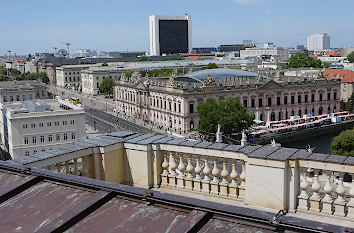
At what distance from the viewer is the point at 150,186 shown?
11602 millimetres

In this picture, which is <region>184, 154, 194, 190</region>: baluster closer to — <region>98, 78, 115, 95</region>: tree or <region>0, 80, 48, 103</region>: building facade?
<region>0, 80, 48, 103</region>: building facade

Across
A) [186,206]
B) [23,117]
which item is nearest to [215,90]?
[23,117]

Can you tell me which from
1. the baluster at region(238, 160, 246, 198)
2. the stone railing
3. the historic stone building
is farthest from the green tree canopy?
the baluster at region(238, 160, 246, 198)

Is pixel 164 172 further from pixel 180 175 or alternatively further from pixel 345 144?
pixel 345 144

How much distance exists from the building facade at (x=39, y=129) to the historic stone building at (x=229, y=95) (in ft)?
84.6

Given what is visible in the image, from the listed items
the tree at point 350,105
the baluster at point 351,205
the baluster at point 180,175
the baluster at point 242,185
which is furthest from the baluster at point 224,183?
the tree at point 350,105

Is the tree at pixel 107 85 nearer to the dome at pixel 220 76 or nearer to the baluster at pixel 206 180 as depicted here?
the dome at pixel 220 76

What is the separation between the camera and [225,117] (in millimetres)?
63531

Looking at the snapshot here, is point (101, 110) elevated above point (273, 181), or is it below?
below

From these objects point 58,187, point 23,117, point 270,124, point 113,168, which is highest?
point 58,187

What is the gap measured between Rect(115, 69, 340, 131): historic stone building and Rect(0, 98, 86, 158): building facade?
1015 inches

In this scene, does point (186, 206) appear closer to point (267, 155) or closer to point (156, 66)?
point (267, 155)

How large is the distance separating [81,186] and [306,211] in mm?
4813

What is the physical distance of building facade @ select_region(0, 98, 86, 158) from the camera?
169 feet
